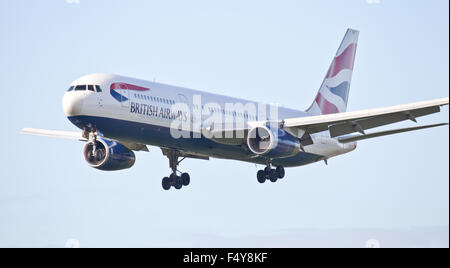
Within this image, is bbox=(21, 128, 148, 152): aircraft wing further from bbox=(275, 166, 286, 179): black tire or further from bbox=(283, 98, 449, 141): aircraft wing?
bbox=(283, 98, 449, 141): aircraft wing

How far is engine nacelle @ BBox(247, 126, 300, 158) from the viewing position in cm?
5084

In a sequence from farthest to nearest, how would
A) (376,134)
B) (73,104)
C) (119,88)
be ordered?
(376,134) → (119,88) → (73,104)

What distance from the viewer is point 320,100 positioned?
6400 cm

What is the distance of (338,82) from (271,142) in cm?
1697

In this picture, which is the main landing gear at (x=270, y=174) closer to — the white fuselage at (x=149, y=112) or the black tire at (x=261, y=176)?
the black tire at (x=261, y=176)

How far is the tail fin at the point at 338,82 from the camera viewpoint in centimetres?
6394

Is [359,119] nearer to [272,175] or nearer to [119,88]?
[272,175]

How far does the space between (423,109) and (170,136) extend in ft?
45.0

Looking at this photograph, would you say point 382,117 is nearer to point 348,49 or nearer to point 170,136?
point 170,136

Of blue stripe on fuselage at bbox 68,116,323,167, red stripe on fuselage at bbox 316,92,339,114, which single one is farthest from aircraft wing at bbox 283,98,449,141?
red stripe on fuselage at bbox 316,92,339,114

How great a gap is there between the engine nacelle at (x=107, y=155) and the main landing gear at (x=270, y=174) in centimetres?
803

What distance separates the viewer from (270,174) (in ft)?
180

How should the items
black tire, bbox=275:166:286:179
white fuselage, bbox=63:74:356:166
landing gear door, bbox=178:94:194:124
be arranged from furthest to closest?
black tire, bbox=275:166:286:179 → landing gear door, bbox=178:94:194:124 → white fuselage, bbox=63:74:356:166

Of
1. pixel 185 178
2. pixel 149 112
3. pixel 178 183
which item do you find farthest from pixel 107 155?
A: pixel 185 178
